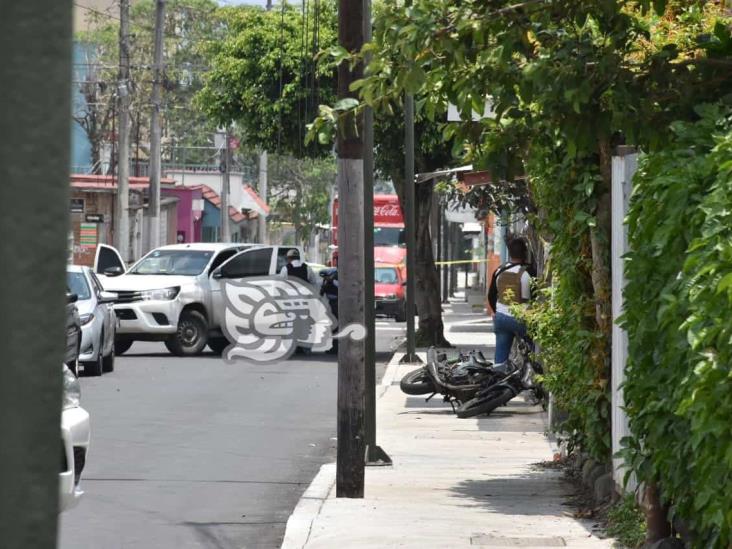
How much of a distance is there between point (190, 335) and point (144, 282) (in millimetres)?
1214

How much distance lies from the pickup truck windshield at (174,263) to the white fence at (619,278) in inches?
695

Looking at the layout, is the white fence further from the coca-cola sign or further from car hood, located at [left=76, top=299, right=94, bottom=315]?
the coca-cola sign

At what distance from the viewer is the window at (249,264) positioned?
27.1 m

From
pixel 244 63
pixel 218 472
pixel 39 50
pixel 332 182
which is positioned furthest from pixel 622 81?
pixel 332 182

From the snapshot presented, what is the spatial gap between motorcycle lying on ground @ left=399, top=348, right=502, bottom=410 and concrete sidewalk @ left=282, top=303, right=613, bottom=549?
351 mm

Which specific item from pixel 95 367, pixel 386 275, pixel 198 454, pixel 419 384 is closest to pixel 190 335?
pixel 95 367

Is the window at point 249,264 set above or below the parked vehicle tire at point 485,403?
above

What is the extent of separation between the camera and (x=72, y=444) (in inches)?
332

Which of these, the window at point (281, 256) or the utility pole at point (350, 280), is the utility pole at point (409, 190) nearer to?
the window at point (281, 256)

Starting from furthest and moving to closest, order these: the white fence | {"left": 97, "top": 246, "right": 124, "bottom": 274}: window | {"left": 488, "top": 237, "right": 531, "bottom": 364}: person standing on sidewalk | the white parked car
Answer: {"left": 97, "top": 246, "right": 124, "bottom": 274}: window < {"left": 488, "top": 237, "right": 531, "bottom": 364}: person standing on sidewalk < the white fence < the white parked car

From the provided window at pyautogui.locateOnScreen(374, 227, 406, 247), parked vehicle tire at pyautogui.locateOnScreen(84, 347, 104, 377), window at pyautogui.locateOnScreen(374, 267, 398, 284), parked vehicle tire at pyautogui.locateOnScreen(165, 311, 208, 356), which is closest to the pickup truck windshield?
parked vehicle tire at pyautogui.locateOnScreen(165, 311, 208, 356)

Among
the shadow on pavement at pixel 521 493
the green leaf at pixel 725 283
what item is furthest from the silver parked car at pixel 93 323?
the green leaf at pixel 725 283

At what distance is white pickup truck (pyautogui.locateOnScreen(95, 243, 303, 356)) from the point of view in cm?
2592

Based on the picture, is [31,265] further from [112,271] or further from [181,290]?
[112,271]
